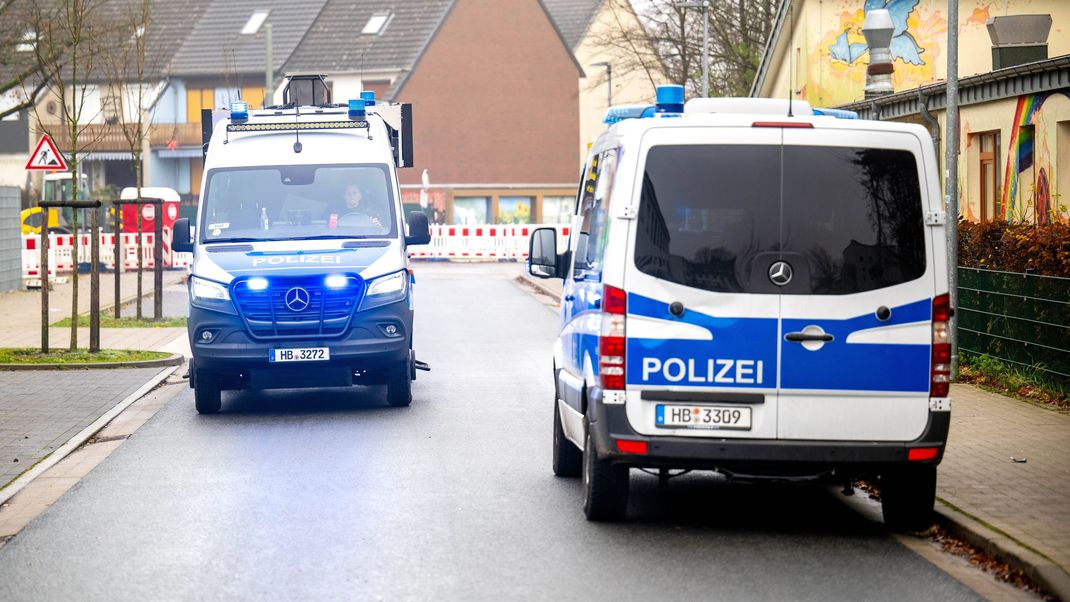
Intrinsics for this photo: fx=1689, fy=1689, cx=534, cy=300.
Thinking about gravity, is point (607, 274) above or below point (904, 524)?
above

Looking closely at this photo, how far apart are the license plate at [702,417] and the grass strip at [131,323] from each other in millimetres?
17443

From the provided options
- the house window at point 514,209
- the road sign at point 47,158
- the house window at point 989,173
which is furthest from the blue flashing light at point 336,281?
the house window at point 514,209

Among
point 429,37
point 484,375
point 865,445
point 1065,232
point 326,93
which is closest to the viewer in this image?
point 865,445

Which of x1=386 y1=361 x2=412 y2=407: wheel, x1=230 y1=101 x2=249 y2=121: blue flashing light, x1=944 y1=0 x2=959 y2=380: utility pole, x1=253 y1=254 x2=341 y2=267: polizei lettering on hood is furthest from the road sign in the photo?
x1=944 y1=0 x2=959 y2=380: utility pole

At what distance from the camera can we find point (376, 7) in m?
73.9

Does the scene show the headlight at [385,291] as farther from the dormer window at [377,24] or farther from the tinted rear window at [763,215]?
the dormer window at [377,24]

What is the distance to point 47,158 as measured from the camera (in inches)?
980

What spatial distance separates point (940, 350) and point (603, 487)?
1879 millimetres

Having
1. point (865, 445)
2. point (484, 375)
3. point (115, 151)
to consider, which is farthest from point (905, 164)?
point (115, 151)

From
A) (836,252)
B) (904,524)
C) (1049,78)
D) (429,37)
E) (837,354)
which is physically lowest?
(904,524)

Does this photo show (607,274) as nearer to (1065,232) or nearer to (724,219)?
(724,219)

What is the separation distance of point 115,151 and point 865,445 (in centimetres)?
6997

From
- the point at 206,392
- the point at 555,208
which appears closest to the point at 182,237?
the point at 206,392

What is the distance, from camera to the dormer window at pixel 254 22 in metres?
73.9
